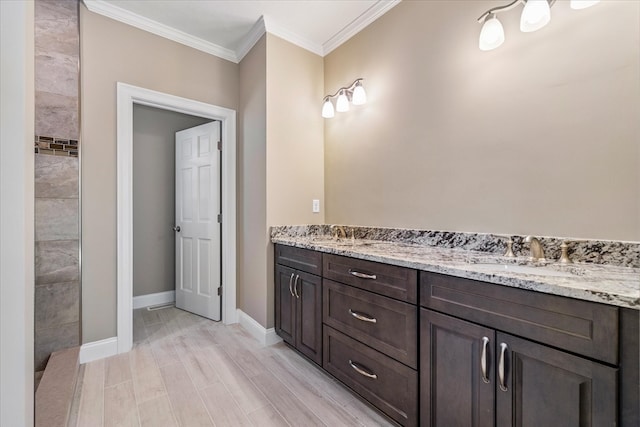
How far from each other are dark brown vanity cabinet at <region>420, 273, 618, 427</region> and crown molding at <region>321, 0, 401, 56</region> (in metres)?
2.01

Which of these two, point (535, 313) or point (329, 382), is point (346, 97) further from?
point (329, 382)

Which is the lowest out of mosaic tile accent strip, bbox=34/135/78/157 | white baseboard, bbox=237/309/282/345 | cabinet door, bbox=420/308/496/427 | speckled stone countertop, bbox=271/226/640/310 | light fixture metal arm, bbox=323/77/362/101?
white baseboard, bbox=237/309/282/345

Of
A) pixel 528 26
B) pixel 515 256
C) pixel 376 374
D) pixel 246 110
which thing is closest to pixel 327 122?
pixel 246 110

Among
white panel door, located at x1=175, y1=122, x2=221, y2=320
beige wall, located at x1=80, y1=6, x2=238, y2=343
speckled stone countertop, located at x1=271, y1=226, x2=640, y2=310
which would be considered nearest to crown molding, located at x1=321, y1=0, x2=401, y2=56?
white panel door, located at x1=175, y1=122, x2=221, y2=320

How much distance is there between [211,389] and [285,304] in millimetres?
714

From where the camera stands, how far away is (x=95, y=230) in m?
2.08

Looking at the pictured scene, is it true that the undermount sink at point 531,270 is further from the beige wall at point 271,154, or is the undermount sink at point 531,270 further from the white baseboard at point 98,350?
the white baseboard at point 98,350

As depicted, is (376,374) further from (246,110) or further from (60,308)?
(246,110)

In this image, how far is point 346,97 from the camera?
2.30 meters

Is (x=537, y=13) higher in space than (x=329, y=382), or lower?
higher

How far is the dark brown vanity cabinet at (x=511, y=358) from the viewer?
2.57 feet

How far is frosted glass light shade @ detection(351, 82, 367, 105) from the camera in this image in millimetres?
2141

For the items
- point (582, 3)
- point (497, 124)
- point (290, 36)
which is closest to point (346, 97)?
point (290, 36)

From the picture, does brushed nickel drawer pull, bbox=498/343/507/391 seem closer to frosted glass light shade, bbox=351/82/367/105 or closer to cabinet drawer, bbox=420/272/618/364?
cabinet drawer, bbox=420/272/618/364
